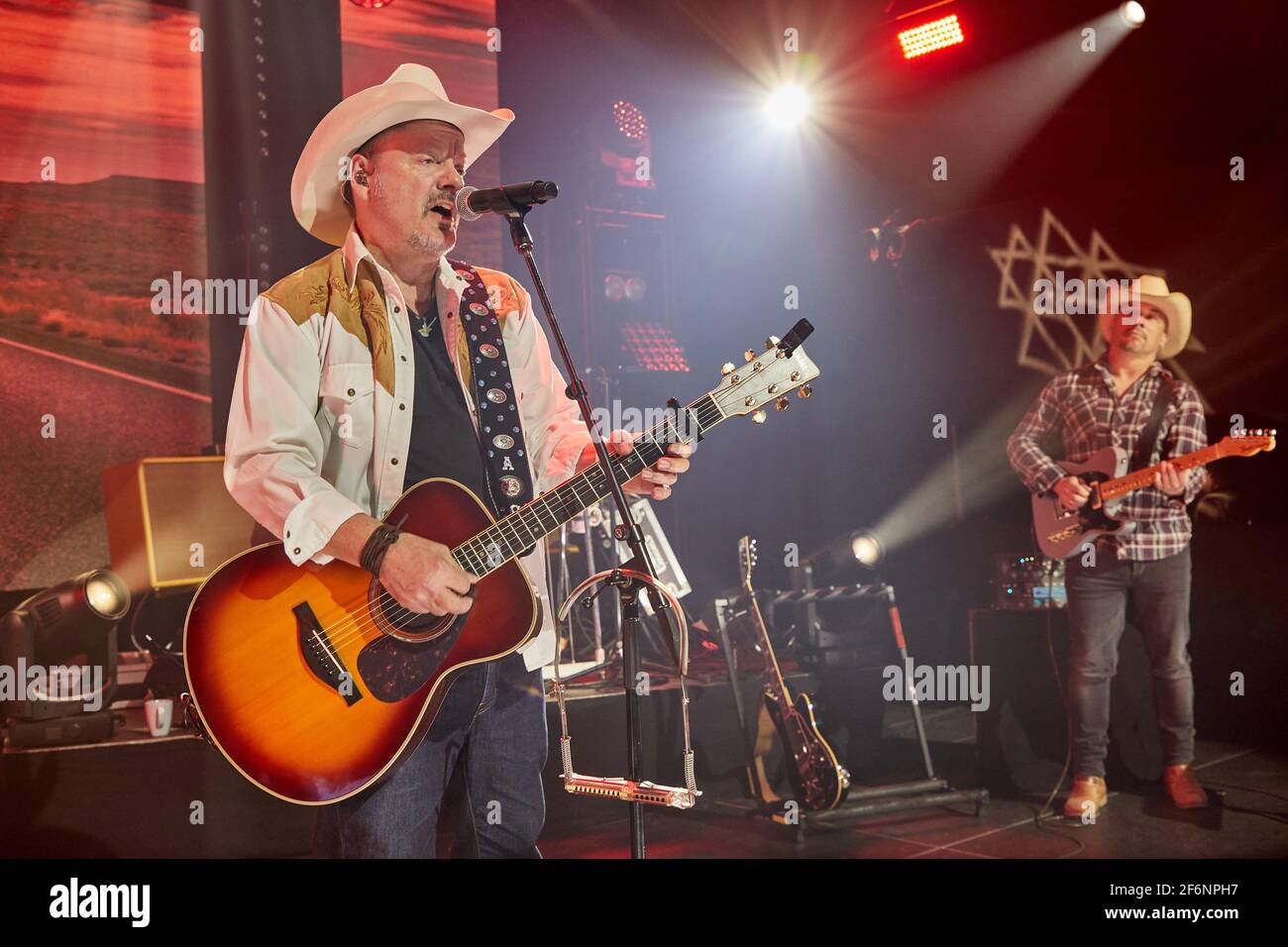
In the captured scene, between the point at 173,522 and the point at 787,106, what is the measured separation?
427 cm

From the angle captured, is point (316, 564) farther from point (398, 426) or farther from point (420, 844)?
point (420, 844)

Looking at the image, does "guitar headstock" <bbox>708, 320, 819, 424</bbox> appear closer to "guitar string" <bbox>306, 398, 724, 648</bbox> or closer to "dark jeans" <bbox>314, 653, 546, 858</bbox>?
"guitar string" <bbox>306, 398, 724, 648</bbox>

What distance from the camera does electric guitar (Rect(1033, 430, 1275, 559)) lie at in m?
4.66

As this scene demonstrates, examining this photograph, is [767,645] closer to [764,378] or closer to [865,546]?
[865,546]

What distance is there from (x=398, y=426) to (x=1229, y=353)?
512cm

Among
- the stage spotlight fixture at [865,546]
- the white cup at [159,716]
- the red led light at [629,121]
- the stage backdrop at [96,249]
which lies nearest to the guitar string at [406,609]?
the white cup at [159,716]

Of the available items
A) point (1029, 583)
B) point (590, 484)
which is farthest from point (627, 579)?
point (1029, 583)

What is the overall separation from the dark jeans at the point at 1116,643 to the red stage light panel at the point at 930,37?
2.84 metres

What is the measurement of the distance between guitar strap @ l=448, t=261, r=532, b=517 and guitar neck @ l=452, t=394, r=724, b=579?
6cm

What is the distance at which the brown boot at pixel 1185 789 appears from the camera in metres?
4.67

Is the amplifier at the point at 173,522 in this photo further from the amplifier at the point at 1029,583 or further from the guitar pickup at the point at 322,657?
the amplifier at the point at 1029,583

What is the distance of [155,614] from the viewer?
4660 millimetres

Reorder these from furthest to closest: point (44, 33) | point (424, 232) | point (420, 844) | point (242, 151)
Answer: point (44, 33), point (242, 151), point (424, 232), point (420, 844)
